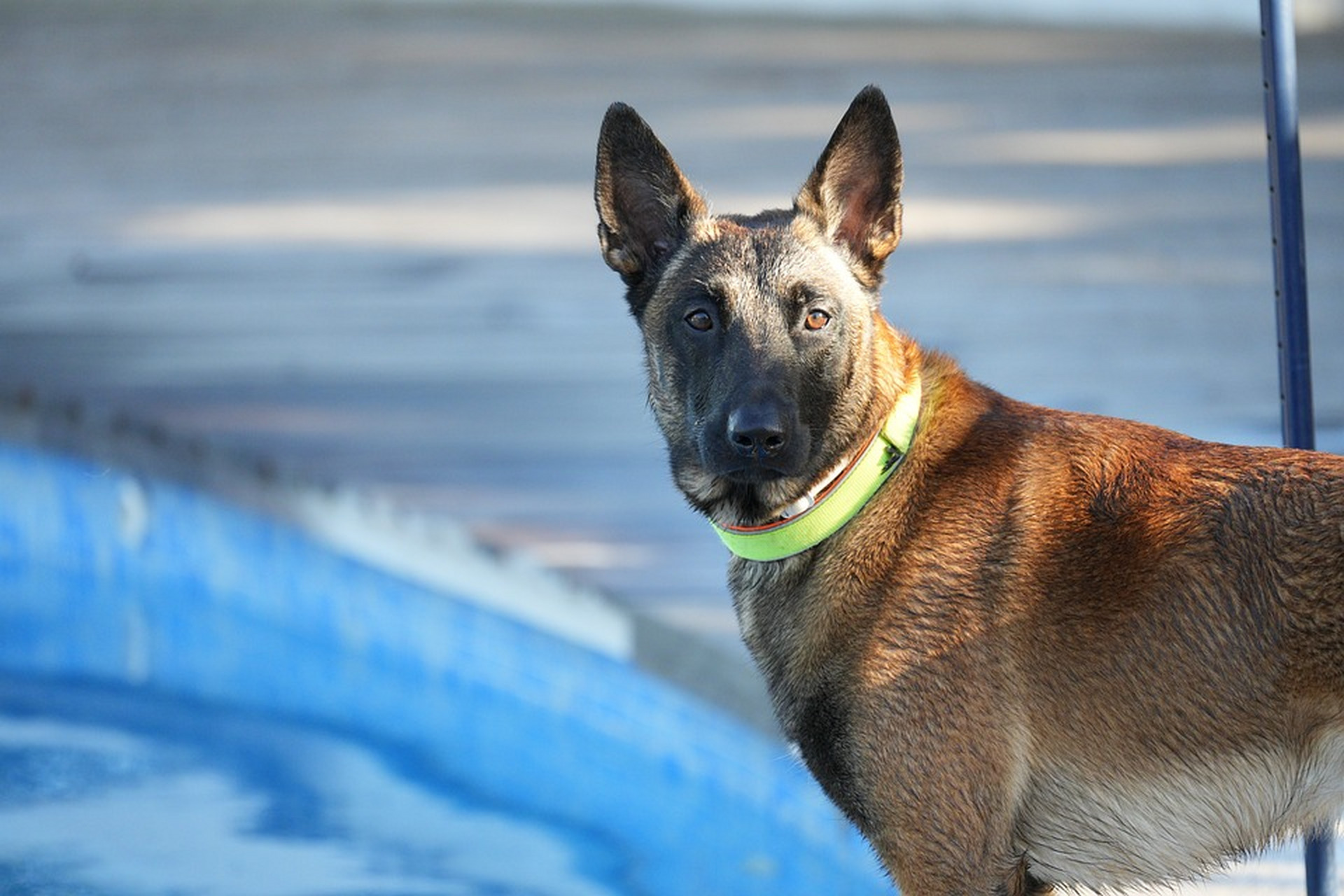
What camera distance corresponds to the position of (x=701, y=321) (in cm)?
218

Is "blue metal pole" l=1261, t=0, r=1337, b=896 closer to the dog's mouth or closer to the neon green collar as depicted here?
the neon green collar

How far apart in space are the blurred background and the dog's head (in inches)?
43.7

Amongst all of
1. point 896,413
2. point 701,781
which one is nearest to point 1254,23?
point 701,781

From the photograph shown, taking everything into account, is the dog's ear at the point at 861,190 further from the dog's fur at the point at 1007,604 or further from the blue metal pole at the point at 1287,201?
the blue metal pole at the point at 1287,201

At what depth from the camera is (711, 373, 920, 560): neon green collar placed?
211cm

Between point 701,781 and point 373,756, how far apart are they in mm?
767

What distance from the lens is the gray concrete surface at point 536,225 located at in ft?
15.1

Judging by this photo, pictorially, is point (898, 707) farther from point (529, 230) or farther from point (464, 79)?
point (464, 79)

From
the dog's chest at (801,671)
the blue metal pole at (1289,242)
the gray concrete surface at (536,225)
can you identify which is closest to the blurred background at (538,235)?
the gray concrete surface at (536,225)

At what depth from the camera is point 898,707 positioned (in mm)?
1971

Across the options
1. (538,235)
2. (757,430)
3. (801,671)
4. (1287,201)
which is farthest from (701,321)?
(538,235)

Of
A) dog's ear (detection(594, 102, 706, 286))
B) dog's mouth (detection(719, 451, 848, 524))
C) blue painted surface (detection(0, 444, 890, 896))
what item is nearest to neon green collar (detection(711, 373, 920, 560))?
dog's mouth (detection(719, 451, 848, 524))

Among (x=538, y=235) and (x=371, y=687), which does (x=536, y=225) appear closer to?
(x=538, y=235)

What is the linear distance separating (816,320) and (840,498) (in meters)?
0.23
